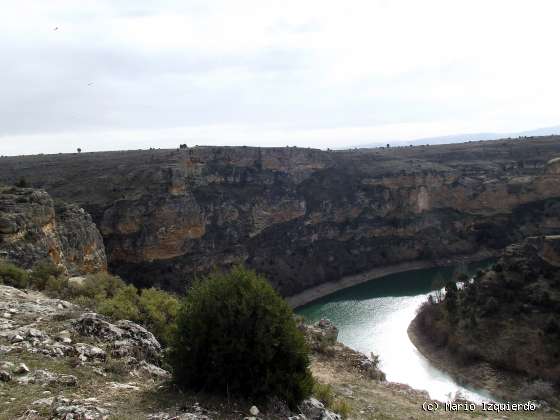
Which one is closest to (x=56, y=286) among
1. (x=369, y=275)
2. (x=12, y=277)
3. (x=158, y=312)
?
(x=12, y=277)

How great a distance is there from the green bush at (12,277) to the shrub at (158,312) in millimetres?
3295

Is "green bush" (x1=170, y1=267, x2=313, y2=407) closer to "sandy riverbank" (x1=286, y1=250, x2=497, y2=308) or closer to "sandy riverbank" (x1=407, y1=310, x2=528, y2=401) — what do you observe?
"sandy riverbank" (x1=407, y1=310, x2=528, y2=401)

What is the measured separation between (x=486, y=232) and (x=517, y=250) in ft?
90.5

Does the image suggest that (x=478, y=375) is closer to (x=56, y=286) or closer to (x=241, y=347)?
(x=241, y=347)

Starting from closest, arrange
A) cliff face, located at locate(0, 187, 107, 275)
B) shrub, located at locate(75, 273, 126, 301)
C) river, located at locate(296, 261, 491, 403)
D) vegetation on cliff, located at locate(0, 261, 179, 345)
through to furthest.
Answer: vegetation on cliff, located at locate(0, 261, 179, 345) < shrub, located at locate(75, 273, 126, 301) < cliff face, located at locate(0, 187, 107, 275) < river, located at locate(296, 261, 491, 403)

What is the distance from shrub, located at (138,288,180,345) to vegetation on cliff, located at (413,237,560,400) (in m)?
16.8

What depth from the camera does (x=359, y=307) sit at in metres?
39.2

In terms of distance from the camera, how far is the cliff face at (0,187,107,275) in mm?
15930

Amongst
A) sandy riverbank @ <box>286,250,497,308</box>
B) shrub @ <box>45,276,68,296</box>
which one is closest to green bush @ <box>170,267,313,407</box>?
shrub @ <box>45,276,68,296</box>

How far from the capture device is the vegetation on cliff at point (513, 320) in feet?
72.6

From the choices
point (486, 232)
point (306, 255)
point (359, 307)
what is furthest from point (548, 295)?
point (486, 232)

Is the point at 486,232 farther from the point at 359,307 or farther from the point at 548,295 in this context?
the point at 548,295

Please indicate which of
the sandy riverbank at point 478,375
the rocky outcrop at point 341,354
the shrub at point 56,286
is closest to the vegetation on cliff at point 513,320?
the sandy riverbank at point 478,375

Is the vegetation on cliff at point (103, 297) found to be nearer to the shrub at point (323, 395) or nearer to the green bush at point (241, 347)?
the green bush at point (241, 347)
